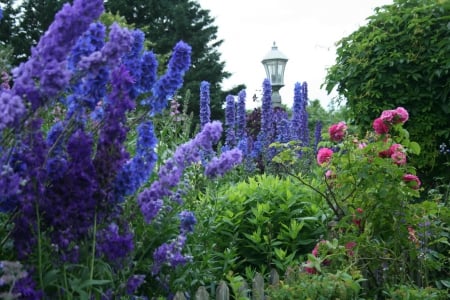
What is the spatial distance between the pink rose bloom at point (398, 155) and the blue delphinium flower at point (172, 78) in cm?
201

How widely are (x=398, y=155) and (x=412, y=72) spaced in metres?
3.17

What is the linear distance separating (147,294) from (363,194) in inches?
62.2

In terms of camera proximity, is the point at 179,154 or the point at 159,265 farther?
the point at 159,265

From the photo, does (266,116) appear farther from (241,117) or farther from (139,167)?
(139,167)

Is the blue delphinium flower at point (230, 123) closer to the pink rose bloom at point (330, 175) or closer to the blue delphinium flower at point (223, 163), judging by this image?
the pink rose bloom at point (330, 175)

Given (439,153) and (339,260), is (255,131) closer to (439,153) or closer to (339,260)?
(439,153)

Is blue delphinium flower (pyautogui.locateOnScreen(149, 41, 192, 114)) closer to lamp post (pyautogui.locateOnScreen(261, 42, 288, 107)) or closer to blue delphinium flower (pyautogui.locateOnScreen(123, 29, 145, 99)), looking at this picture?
blue delphinium flower (pyautogui.locateOnScreen(123, 29, 145, 99))

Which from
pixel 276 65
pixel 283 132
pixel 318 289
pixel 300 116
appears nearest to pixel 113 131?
pixel 318 289

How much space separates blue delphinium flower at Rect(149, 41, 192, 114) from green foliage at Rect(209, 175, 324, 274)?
1707 mm

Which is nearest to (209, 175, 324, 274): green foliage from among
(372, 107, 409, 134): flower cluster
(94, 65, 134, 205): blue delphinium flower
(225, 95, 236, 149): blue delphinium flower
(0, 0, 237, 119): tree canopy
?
(372, 107, 409, 134): flower cluster

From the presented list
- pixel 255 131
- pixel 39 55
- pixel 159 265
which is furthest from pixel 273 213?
pixel 255 131

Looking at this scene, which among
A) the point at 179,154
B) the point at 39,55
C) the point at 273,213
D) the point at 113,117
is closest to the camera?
the point at 39,55

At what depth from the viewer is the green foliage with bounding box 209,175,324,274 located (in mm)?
4336

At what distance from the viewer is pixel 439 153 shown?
23.0 ft
